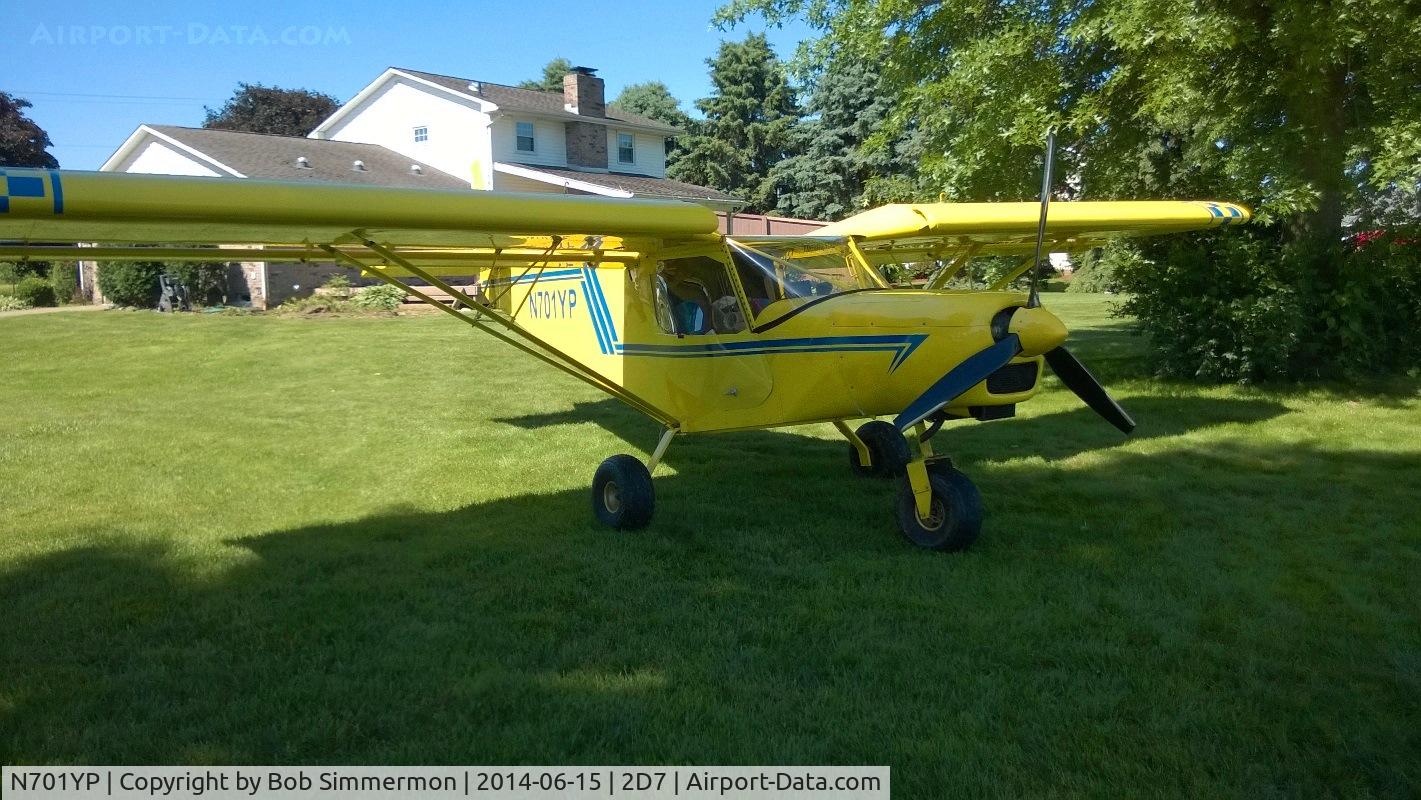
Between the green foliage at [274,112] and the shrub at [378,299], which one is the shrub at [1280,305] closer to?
the shrub at [378,299]

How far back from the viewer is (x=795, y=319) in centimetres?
632

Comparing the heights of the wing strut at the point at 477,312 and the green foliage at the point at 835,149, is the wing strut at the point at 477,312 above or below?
below

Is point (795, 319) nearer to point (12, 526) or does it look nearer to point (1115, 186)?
point (12, 526)

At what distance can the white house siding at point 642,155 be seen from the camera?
34.5m

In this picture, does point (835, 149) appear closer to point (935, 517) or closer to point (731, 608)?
point (935, 517)

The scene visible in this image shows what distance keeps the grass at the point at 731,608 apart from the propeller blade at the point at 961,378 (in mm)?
898

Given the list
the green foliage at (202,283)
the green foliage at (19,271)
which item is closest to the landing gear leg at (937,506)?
the green foliage at (202,283)

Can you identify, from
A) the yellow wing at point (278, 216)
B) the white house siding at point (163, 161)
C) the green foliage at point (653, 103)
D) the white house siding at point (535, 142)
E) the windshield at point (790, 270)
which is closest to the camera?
the yellow wing at point (278, 216)

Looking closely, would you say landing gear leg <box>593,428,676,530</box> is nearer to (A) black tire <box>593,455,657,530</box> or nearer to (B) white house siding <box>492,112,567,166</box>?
(A) black tire <box>593,455,657,530</box>

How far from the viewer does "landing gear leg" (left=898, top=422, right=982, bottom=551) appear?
5.70 metres

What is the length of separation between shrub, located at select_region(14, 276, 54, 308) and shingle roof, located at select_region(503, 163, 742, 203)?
15166mm

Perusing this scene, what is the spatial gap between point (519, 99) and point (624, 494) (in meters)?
29.3

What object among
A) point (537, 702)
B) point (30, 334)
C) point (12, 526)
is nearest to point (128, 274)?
point (30, 334)

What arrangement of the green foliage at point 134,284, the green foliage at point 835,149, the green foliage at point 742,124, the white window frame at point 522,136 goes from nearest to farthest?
the green foliage at point 134,284, the white window frame at point 522,136, the green foliage at point 835,149, the green foliage at point 742,124
